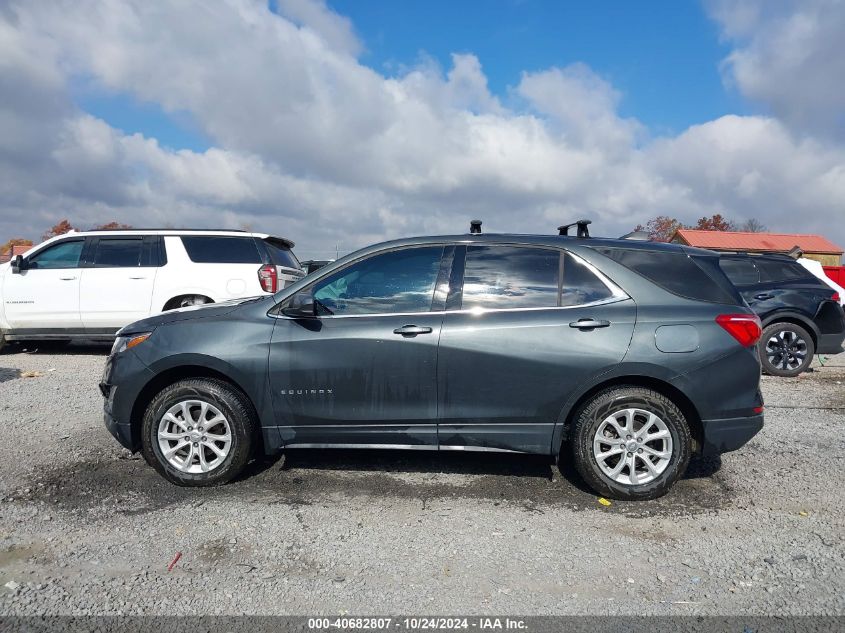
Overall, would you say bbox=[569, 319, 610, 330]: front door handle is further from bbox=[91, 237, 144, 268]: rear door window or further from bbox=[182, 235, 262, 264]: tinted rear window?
bbox=[91, 237, 144, 268]: rear door window

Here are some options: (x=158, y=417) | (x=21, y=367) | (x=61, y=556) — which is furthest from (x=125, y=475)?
(x=21, y=367)

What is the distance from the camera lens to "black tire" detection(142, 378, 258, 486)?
147 inches

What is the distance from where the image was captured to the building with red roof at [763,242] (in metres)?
43.7

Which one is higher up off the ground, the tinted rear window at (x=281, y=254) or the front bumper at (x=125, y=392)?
the tinted rear window at (x=281, y=254)

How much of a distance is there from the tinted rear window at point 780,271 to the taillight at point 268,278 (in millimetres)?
7400

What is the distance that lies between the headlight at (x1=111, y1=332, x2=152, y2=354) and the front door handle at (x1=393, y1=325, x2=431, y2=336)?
181 centimetres

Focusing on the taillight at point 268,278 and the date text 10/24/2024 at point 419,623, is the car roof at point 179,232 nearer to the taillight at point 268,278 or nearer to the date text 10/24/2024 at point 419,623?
the taillight at point 268,278

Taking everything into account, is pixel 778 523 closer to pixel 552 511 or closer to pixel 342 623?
pixel 552 511

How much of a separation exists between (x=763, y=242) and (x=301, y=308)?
168 ft

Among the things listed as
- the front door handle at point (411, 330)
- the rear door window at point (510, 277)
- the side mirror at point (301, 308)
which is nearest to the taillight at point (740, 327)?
the rear door window at point (510, 277)

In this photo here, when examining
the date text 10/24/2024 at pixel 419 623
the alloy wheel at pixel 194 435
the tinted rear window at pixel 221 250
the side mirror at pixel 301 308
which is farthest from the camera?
the tinted rear window at pixel 221 250

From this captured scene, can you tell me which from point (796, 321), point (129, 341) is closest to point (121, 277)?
point (129, 341)

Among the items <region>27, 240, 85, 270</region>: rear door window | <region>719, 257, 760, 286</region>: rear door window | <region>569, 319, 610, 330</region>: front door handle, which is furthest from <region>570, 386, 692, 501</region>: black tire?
<region>27, 240, 85, 270</region>: rear door window

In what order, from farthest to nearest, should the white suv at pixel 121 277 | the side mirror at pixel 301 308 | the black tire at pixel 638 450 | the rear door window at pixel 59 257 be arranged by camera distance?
1. the rear door window at pixel 59 257
2. the white suv at pixel 121 277
3. the side mirror at pixel 301 308
4. the black tire at pixel 638 450
